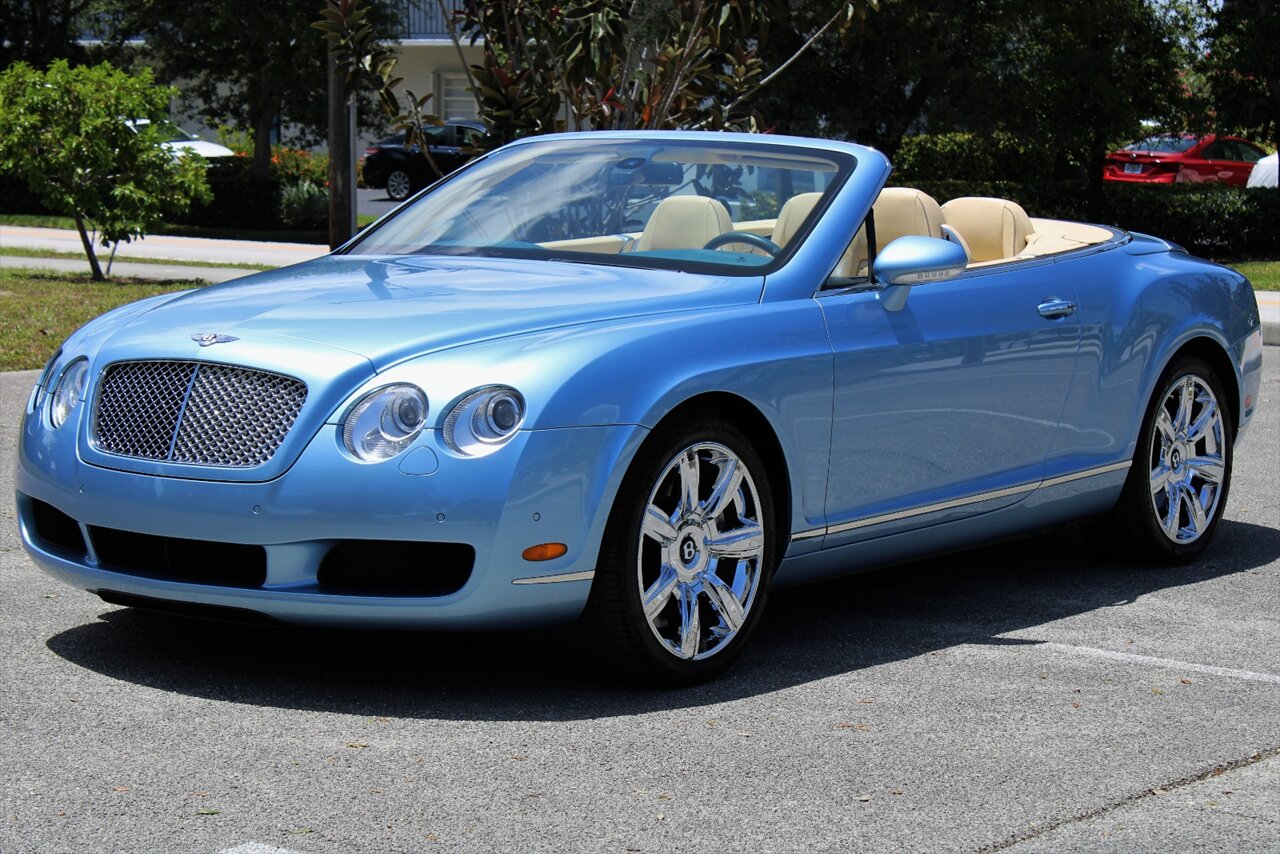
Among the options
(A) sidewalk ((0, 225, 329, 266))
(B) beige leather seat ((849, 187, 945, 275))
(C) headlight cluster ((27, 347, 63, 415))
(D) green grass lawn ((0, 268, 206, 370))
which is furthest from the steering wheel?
(A) sidewalk ((0, 225, 329, 266))

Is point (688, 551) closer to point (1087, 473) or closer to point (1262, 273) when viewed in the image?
point (1087, 473)

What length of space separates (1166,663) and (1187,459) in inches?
66.0

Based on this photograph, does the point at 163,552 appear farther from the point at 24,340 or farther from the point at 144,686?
the point at 24,340

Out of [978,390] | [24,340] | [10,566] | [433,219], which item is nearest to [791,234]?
[978,390]

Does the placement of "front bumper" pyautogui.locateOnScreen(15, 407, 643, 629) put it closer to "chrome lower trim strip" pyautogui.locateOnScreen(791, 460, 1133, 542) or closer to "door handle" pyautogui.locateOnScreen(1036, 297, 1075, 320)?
"chrome lower trim strip" pyautogui.locateOnScreen(791, 460, 1133, 542)

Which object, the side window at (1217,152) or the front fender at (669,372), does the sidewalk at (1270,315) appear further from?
the side window at (1217,152)

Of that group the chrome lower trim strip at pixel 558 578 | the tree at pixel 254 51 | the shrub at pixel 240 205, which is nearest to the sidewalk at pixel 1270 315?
the chrome lower trim strip at pixel 558 578

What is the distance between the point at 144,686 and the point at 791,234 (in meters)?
2.32

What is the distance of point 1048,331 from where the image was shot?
636 cm

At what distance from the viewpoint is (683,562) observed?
17.0ft

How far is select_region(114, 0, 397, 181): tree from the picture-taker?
1133 inches

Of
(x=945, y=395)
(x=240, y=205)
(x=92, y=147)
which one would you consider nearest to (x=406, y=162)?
(x=240, y=205)

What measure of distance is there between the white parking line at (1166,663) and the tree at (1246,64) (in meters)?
22.7

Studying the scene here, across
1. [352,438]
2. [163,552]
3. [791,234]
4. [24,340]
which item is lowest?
[24,340]
